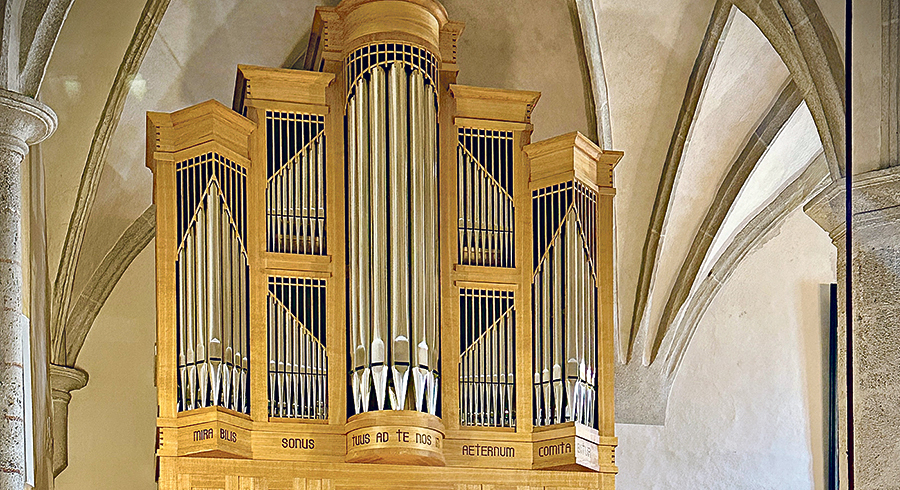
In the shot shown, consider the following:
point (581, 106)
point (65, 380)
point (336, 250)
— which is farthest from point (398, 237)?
point (65, 380)

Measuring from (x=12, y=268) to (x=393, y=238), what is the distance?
2.53 m

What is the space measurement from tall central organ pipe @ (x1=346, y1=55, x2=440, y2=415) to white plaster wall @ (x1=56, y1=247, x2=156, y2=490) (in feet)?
18.1

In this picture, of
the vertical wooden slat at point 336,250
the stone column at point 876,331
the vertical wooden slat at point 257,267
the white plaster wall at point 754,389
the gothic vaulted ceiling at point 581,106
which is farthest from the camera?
the white plaster wall at point 754,389

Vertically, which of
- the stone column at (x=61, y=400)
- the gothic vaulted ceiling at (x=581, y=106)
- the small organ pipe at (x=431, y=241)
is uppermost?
the gothic vaulted ceiling at (x=581, y=106)

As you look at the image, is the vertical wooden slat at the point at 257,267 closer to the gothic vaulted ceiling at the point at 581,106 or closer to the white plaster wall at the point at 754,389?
the gothic vaulted ceiling at the point at 581,106

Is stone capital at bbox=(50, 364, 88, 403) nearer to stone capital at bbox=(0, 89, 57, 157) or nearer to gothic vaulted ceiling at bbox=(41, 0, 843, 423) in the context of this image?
gothic vaulted ceiling at bbox=(41, 0, 843, 423)

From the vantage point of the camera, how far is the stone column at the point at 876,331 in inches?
310

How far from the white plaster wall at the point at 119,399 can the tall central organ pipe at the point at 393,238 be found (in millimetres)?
5518

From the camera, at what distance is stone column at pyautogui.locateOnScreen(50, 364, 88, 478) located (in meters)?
13.6

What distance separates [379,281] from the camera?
9.55 meters

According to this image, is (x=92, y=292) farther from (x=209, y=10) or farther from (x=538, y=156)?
(x=538, y=156)

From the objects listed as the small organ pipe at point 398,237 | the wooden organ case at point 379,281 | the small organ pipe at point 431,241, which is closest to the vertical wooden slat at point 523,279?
the wooden organ case at point 379,281

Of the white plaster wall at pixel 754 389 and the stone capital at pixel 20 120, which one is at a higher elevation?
the stone capital at pixel 20 120

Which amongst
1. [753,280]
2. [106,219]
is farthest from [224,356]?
[753,280]
